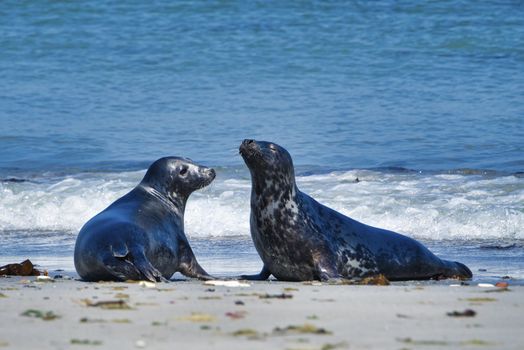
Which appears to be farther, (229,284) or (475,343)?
(229,284)

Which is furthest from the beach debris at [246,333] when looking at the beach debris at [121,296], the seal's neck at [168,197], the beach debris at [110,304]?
the seal's neck at [168,197]

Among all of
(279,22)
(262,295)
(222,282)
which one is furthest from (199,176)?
(279,22)

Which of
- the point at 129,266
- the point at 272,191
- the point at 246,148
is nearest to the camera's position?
the point at 129,266

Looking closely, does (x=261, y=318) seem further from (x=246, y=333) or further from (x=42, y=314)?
(x=42, y=314)

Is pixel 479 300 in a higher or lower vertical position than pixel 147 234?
lower

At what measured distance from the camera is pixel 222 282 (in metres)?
7.84

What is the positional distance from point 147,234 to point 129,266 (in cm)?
54

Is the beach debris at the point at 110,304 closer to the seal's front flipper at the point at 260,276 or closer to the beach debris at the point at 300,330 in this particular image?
the beach debris at the point at 300,330

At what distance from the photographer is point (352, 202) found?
13586 millimetres

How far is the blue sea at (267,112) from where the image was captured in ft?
42.5

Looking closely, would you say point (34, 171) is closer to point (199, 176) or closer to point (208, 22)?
point (199, 176)

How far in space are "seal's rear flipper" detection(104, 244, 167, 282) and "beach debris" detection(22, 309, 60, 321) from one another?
2221 mm

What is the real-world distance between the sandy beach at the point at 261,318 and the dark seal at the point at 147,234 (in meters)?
0.88

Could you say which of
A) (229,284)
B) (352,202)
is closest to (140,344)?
(229,284)
